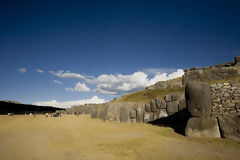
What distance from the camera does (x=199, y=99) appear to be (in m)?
8.28

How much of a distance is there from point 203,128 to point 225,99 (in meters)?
2.11

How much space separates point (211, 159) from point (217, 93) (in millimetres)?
5007

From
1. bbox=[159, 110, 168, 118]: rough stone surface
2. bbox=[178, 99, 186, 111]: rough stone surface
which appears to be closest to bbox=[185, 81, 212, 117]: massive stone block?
bbox=[178, 99, 186, 111]: rough stone surface

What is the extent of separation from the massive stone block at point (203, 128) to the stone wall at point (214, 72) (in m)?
9.58

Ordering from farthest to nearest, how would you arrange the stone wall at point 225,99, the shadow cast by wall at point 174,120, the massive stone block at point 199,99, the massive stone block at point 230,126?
the shadow cast by wall at point 174,120 → the massive stone block at point 199,99 → the stone wall at point 225,99 → the massive stone block at point 230,126

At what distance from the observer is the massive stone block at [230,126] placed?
→ 23.5ft

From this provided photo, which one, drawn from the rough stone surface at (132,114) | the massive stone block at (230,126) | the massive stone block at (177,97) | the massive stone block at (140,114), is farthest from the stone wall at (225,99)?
the rough stone surface at (132,114)

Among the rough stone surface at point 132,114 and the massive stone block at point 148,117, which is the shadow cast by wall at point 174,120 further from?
the rough stone surface at point 132,114

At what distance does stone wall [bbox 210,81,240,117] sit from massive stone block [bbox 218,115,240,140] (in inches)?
20.8

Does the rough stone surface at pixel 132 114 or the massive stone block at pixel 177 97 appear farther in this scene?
the rough stone surface at pixel 132 114

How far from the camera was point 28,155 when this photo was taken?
211 inches

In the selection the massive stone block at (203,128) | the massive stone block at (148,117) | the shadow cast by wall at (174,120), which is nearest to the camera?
the massive stone block at (203,128)

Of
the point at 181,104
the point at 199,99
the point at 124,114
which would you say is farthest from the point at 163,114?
the point at 199,99

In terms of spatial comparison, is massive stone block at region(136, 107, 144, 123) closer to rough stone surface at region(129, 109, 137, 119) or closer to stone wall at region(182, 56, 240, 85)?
rough stone surface at region(129, 109, 137, 119)
